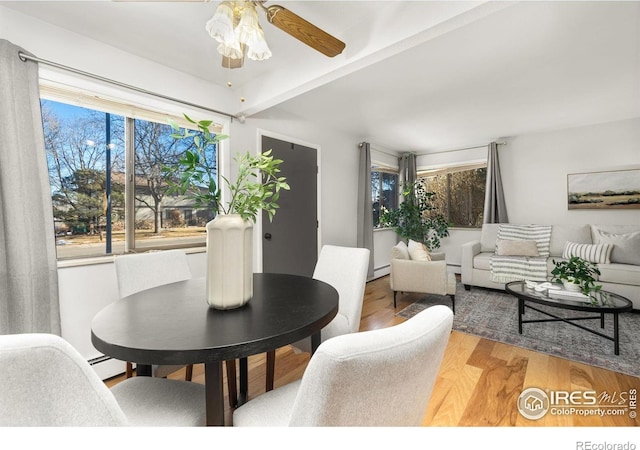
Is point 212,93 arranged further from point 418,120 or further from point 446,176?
point 446,176

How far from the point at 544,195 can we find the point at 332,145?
346cm

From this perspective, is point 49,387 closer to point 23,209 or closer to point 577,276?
point 23,209

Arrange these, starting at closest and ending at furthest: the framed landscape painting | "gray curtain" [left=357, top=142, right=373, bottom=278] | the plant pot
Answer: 1. the plant pot
2. the framed landscape painting
3. "gray curtain" [left=357, top=142, right=373, bottom=278]

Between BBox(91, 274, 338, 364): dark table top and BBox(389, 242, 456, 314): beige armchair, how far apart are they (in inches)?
85.1

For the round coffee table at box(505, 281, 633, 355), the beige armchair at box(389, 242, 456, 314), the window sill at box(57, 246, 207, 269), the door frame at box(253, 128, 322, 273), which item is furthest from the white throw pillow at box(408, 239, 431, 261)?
the window sill at box(57, 246, 207, 269)

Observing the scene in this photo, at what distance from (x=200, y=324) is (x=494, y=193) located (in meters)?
5.05

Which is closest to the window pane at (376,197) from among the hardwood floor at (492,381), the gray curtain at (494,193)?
the gray curtain at (494,193)

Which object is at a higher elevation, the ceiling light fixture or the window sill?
the ceiling light fixture

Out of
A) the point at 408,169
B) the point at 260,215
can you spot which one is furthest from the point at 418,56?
the point at 408,169

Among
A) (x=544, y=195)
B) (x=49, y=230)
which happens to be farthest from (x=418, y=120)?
(x=49, y=230)

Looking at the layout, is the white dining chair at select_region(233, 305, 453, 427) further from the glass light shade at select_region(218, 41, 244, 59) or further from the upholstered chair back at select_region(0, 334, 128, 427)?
the glass light shade at select_region(218, 41, 244, 59)

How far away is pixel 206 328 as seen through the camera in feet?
2.98

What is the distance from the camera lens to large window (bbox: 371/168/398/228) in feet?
16.7

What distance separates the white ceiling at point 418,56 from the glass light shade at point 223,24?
0.68 m
